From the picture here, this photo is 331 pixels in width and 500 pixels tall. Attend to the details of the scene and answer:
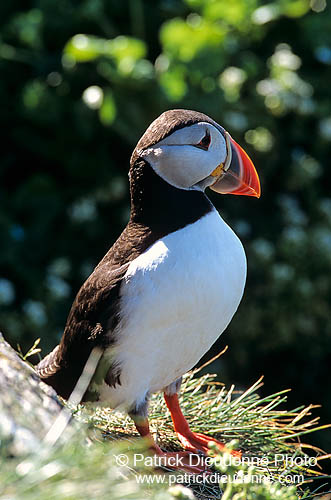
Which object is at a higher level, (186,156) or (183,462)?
(186,156)

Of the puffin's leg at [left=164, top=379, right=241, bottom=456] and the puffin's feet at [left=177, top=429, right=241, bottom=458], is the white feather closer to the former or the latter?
the puffin's leg at [left=164, top=379, right=241, bottom=456]

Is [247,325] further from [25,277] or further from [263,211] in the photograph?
[25,277]

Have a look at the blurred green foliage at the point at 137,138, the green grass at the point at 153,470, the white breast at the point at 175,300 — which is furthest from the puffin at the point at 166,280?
the blurred green foliage at the point at 137,138

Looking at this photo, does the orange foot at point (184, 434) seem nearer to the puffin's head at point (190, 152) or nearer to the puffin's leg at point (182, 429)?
the puffin's leg at point (182, 429)

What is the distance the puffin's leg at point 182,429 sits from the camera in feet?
8.89

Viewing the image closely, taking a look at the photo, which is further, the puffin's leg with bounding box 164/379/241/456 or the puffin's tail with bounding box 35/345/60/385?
the puffin's tail with bounding box 35/345/60/385

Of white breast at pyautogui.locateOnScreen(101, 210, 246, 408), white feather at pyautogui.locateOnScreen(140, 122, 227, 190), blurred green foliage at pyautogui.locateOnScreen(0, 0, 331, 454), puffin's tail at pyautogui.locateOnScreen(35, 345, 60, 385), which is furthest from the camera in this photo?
blurred green foliage at pyautogui.locateOnScreen(0, 0, 331, 454)

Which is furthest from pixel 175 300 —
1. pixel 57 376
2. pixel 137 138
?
pixel 137 138

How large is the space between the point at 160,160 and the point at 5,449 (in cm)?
127

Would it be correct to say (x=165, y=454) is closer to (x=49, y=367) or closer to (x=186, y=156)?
(x=49, y=367)

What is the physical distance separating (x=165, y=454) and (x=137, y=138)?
3101mm

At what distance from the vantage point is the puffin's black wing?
8.61 ft

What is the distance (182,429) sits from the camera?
2766 millimetres

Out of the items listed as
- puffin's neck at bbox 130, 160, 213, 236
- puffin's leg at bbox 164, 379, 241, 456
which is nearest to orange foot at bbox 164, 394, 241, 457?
puffin's leg at bbox 164, 379, 241, 456
